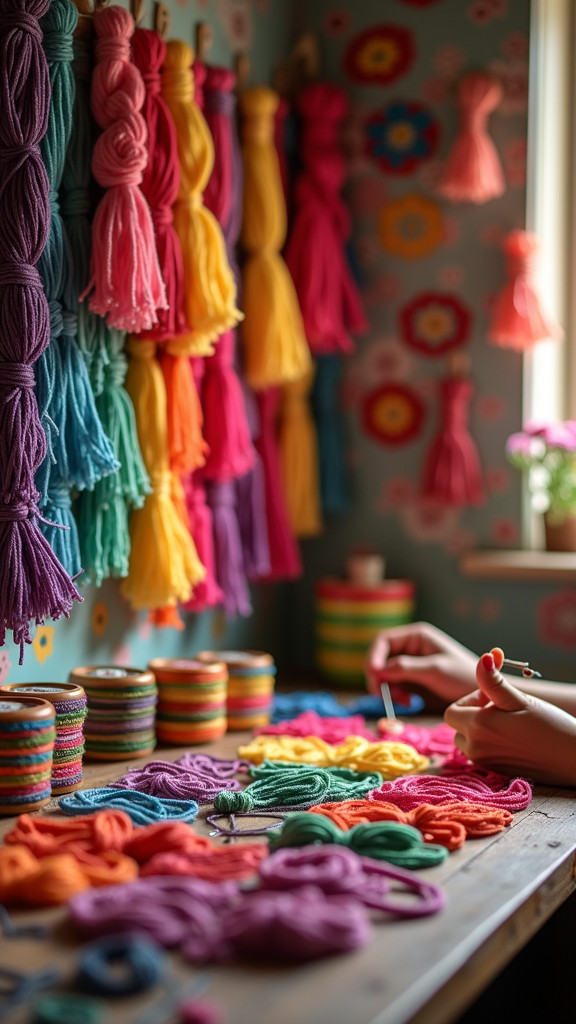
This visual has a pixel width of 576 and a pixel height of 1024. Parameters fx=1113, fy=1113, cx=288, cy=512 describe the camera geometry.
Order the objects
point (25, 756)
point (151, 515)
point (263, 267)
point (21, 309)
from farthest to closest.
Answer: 1. point (263, 267)
2. point (151, 515)
3. point (21, 309)
4. point (25, 756)

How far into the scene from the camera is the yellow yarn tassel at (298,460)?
8.24ft

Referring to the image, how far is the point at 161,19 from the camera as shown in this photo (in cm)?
198

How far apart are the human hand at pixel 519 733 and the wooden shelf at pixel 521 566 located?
2.41 feet

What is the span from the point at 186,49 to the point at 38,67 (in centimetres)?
45

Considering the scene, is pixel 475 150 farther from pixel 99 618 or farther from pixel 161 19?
pixel 99 618

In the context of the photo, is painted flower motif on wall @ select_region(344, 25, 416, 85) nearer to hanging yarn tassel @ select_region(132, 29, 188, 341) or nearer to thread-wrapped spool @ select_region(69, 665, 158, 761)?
hanging yarn tassel @ select_region(132, 29, 188, 341)

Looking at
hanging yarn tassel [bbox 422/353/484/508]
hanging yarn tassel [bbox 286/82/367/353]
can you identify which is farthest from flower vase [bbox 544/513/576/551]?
hanging yarn tassel [bbox 286/82/367/353]

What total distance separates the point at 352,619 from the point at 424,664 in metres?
0.42

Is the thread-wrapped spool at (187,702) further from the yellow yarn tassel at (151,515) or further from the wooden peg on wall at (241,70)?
the wooden peg on wall at (241,70)

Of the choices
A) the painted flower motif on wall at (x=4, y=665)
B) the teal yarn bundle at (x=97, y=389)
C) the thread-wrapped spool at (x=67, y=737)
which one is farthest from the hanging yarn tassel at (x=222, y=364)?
the thread-wrapped spool at (x=67, y=737)

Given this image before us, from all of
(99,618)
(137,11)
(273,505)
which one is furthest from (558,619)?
(137,11)

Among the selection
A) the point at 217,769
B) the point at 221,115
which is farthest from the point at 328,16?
the point at 217,769

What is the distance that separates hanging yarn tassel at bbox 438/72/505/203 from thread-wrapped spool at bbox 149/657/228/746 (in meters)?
1.21

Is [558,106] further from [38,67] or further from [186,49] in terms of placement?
[38,67]
